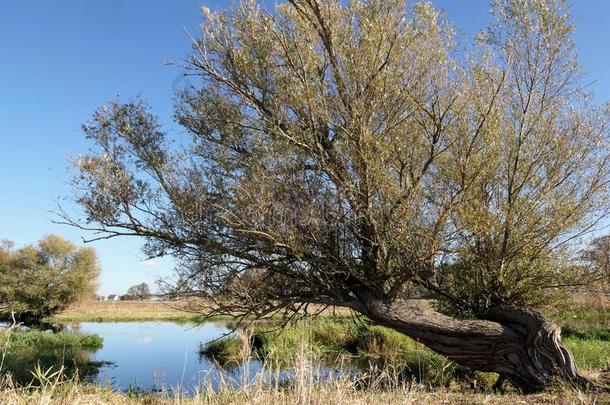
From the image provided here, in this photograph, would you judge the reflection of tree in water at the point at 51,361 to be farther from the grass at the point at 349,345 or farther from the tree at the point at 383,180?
the tree at the point at 383,180

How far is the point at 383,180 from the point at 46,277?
1622 inches

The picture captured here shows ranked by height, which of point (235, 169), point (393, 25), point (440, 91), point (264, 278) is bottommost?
point (264, 278)

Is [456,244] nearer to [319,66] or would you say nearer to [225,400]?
[319,66]

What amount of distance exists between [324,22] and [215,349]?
17991mm

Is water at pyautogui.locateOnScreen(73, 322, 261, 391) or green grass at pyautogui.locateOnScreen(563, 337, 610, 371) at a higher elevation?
green grass at pyautogui.locateOnScreen(563, 337, 610, 371)

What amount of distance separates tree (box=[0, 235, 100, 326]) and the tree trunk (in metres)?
38.1

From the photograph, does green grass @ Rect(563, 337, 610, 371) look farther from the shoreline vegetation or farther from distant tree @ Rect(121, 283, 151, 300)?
distant tree @ Rect(121, 283, 151, 300)

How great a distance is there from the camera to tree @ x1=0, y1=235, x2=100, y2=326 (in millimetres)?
42062

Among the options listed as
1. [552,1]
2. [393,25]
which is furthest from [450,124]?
[552,1]

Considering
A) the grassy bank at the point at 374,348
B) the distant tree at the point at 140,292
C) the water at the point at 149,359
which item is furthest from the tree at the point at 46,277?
the distant tree at the point at 140,292

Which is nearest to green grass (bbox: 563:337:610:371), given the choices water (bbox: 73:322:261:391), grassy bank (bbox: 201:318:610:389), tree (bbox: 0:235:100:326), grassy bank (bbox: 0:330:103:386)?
grassy bank (bbox: 201:318:610:389)

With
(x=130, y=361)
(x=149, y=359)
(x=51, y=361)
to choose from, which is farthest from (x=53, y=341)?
(x=51, y=361)

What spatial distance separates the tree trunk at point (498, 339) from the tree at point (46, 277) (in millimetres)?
38121

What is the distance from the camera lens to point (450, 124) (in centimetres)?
1007
